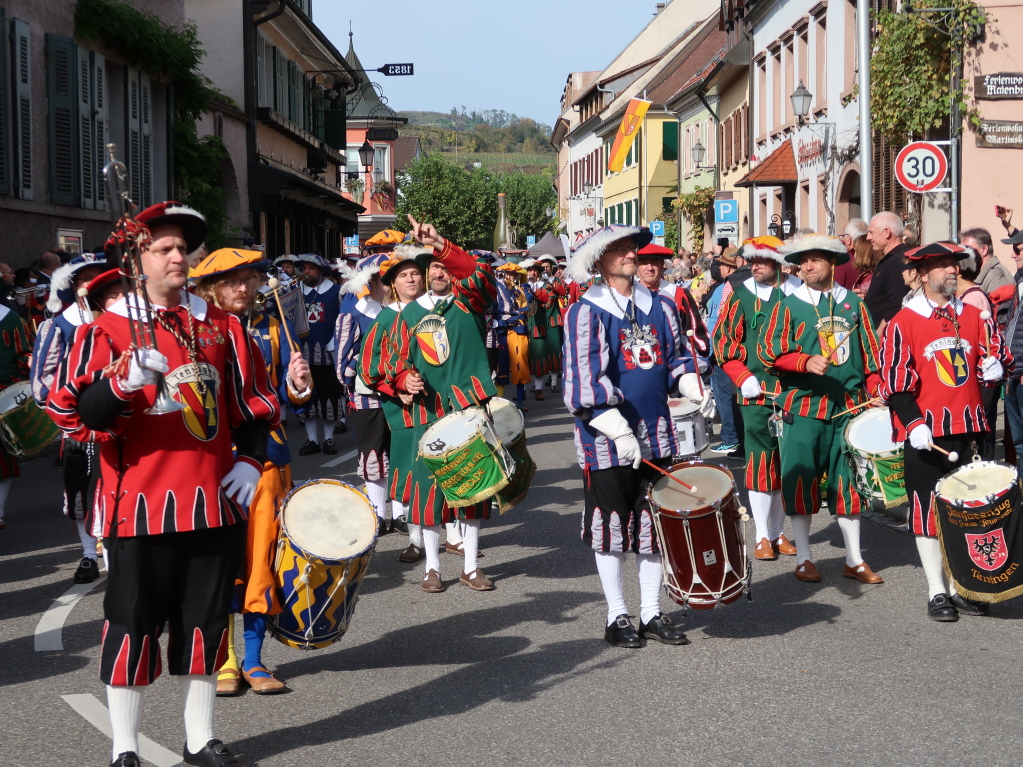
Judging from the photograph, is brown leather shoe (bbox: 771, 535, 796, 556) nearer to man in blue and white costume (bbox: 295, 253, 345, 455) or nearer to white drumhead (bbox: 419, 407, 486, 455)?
white drumhead (bbox: 419, 407, 486, 455)

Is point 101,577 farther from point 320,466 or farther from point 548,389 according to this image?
point 548,389

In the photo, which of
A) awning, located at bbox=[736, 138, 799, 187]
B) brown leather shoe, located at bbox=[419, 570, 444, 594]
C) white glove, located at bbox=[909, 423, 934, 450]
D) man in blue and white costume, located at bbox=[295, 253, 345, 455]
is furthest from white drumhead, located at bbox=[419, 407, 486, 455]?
awning, located at bbox=[736, 138, 799, 187]

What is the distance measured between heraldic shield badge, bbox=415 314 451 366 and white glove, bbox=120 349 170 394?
3.98 metres

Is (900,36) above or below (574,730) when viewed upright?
above

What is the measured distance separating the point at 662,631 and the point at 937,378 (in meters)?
1.92

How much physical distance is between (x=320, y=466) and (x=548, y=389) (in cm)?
1099

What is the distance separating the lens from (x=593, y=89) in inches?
3061

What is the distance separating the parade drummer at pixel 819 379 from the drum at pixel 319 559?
3.18 m

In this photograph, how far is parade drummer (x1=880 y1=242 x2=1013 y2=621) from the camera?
6.92 metres

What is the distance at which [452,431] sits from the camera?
24.3ft

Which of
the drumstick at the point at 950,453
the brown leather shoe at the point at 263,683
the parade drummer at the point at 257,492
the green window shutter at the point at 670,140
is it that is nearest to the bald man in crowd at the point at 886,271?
the drumstick at the point at 950,453

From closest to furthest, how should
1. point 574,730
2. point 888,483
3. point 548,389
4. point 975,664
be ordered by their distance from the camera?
point 574,730, point 975,664, point 888,483, point 548,389

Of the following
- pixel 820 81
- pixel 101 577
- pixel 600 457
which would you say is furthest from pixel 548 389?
pixel 600 457

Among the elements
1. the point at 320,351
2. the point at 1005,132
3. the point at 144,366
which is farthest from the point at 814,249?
the point at 1005,132
